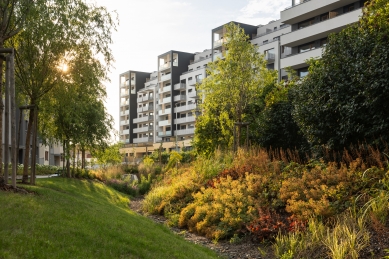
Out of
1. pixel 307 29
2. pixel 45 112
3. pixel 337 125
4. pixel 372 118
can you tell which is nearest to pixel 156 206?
pixel 45 112

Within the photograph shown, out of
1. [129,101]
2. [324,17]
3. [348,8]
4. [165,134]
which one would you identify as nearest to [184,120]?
[165,134]

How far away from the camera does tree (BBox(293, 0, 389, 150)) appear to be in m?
10.6

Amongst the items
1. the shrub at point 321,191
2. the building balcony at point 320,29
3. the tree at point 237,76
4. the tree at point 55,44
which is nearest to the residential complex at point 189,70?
the building balcony at point 320,29

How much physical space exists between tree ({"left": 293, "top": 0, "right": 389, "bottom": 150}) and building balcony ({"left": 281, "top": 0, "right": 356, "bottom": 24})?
91.9 ft

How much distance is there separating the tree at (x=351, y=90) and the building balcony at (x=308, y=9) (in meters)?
28.0

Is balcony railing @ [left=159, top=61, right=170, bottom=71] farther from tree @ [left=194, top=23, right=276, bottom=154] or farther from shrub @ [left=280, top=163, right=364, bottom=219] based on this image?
shrub @ [left=280, top=163, right=364, bottom=219]

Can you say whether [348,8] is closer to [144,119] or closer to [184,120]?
[184,120]

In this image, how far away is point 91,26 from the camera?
14.3 m

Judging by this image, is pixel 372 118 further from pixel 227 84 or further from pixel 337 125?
pixel 227 84

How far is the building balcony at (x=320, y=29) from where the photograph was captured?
3706 cm

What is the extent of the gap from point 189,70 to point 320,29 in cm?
4333

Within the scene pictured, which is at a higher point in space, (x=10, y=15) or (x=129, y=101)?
(x=129, y=101)

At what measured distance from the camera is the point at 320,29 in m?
39.6

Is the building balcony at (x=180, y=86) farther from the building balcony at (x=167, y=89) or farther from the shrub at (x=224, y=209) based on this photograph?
the shrub at (x=224, y=209)
